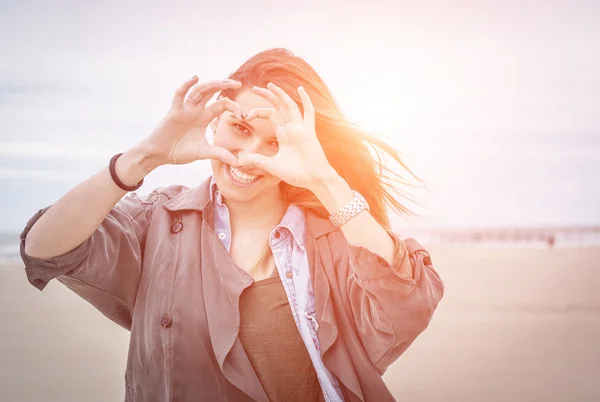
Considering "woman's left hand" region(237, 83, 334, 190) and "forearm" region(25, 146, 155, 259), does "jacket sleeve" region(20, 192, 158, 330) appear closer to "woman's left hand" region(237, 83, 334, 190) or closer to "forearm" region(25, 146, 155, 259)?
"forearm" region(25, 146, 155, 259)

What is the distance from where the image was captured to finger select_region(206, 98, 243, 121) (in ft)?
6.86

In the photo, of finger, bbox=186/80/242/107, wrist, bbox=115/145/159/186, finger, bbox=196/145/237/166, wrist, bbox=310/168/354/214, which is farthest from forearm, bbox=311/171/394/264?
wrist, bbox=115/145/159/186

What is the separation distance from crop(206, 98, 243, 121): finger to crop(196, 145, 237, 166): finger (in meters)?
0.11

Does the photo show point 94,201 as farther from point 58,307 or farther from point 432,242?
point 432,242

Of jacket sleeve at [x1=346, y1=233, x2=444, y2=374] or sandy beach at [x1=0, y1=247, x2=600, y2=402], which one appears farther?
sandy beach at [x1=0, y1=247, x2=600, y2=402]

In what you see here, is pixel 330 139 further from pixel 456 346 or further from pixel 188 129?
pixel 456 346

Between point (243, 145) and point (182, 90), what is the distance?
0.95 feet

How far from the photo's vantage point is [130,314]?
223 cm

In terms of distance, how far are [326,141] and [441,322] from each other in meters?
4.55

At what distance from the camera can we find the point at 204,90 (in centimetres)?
202

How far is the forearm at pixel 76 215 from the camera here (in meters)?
1.87

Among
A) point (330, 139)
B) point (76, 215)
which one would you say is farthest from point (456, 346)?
point (76, 215)

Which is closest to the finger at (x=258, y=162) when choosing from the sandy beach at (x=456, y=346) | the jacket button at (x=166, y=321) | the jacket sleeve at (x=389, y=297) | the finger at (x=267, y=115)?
the finger at (x=267, y=115)

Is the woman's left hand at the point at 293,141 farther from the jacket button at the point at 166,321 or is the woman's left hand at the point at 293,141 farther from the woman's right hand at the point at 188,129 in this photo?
the jacket button at the point at 166,321
